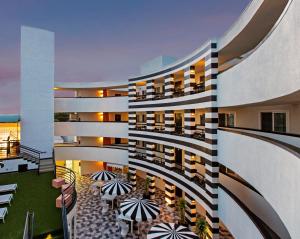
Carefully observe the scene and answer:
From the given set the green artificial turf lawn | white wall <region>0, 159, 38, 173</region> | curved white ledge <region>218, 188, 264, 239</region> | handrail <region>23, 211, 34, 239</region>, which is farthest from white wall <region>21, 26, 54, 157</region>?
curved white ledge <region>218, 188, 264, 239</region>

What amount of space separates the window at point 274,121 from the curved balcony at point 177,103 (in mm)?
3307

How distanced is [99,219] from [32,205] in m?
7.14

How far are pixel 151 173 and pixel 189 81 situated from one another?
1118 centimetres

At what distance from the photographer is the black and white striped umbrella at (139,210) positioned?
14.6 metres

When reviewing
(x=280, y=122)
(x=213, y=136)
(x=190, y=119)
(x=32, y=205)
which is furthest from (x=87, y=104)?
(x=280, y=122)

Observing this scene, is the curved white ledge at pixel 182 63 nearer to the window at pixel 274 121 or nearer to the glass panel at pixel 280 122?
the window at pixel 274 121

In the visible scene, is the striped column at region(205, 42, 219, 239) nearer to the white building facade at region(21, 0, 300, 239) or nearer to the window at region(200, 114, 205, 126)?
the white building facade at region(21, 0, 300, 239)

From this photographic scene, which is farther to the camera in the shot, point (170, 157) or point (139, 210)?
point (170, 157)

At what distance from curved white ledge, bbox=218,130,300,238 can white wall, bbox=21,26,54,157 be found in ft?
67.4

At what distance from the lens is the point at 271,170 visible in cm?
647

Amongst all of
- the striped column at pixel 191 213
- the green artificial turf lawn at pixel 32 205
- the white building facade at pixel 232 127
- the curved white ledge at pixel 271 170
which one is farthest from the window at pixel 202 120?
the green artificial turf lawn at pixel 32 205

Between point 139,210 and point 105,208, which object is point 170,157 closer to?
point 139,210

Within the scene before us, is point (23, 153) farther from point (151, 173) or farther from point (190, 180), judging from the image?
point (190, 180)

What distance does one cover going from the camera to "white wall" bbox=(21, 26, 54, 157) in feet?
73.6
